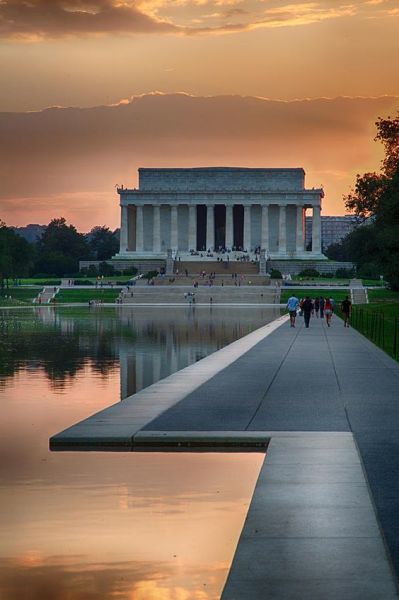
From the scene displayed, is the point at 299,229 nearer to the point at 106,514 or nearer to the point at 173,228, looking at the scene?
the point at 173,228

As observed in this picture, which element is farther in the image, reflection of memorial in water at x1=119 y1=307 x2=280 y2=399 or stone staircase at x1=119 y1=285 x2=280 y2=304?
stone staircase at x1=119 y1=285 x2=280 y2=304

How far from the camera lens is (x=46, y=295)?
111m

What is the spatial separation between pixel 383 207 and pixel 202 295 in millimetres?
52356

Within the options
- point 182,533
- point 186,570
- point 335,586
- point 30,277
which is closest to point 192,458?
point 182,533

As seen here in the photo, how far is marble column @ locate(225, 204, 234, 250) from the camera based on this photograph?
167m

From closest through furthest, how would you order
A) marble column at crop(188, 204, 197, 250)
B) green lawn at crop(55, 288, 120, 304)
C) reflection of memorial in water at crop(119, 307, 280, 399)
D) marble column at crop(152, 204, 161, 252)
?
1. reflection of memorial in water at crop(119, 307, 280, 399)
2. green lawn at crop(55, 288, 120, 304)
3. marble column at crop(188, 204, 197, 250)
4. marble column at crop(152, 204, 161, 252)

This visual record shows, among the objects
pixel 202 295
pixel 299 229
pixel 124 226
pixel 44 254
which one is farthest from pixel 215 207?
pixel 202 295

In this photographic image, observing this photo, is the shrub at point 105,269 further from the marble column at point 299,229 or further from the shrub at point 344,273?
the marble column at point 299,229

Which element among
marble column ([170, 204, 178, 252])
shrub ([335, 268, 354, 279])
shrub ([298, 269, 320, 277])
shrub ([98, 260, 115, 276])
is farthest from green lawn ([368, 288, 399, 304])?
marble column ([170, 204, 178, 252])

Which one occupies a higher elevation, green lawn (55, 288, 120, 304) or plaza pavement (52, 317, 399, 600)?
plaza pavement (52, 317, 399, 600)

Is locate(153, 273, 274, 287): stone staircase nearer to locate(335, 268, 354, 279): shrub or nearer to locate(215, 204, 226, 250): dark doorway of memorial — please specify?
locate(335, 268, 354, 279): shrub

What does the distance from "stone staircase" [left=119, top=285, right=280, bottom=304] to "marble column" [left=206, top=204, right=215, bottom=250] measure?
4690 centimetres

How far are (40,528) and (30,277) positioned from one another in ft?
473

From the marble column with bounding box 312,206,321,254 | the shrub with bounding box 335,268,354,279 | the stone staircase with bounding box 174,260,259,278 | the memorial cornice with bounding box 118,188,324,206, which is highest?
the memorial cornice with bounding box 118,188,324,206
